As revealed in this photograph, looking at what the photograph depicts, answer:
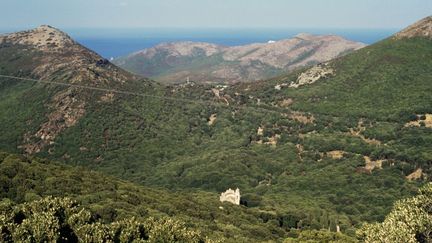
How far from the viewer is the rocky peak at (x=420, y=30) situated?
170 m

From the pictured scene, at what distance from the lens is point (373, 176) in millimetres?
107125

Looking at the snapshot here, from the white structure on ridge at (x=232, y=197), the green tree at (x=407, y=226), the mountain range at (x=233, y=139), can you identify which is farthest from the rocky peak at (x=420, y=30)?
the green tree at (x=407, y=226)

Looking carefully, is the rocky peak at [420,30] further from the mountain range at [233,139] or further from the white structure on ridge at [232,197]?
the white structure on ridge at [232,197]

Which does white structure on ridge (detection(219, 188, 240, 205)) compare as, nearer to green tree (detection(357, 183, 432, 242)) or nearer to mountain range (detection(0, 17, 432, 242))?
mountain range (detection(0, 17, 432, 242))

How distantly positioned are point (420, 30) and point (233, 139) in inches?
3245

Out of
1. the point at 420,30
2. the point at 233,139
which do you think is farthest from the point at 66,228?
the point at 420,30

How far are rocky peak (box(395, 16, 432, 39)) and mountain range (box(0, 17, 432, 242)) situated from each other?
671 mm

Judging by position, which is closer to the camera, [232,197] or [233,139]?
[232,197]

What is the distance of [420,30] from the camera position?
566 ft

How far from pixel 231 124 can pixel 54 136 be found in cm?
5451

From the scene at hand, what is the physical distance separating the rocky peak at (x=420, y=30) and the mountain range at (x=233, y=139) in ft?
2.20

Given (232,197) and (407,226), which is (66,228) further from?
(232,197)

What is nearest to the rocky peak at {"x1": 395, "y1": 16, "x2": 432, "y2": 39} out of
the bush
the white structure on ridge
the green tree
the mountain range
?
the mountain range

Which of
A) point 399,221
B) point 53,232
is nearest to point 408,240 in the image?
point 399,221
